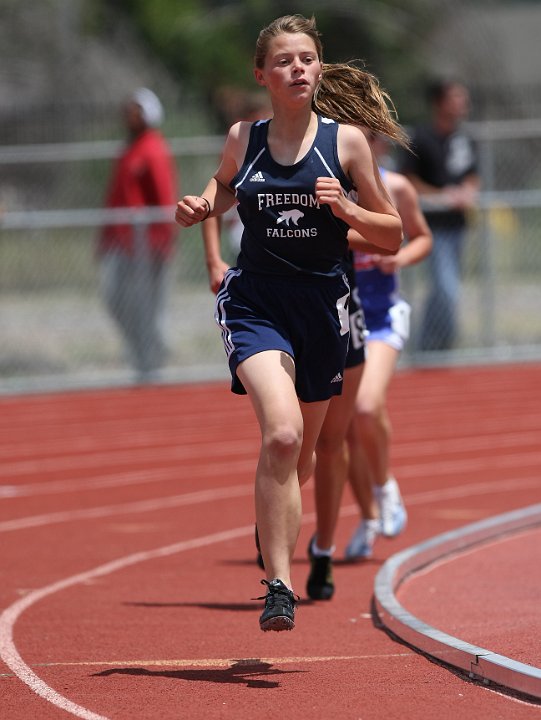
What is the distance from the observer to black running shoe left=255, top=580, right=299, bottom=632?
5375mm

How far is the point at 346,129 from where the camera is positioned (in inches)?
232

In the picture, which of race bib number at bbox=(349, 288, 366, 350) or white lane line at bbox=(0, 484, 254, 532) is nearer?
race bib number at bbox=(349, 288, 366, 350)

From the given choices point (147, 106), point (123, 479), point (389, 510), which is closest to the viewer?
point (389, 510)

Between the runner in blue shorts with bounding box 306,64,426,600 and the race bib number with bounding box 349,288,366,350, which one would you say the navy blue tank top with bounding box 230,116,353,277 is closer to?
the race bib number with bounding box 349,288,366,350

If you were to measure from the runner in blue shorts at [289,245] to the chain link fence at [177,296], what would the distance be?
32.3ft

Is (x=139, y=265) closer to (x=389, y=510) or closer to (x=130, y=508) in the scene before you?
(x=130, y=508)

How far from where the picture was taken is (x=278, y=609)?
212 inches

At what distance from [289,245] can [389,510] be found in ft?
8.69

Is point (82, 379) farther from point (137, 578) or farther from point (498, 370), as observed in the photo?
point (137, 578)

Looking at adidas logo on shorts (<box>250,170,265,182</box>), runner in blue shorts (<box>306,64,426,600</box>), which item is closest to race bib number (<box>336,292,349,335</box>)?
adidas logo on shorts (<box>250,170,265,182</box>)

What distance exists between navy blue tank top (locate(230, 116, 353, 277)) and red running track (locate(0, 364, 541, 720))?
1504mm

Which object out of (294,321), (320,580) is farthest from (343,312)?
(320,580)

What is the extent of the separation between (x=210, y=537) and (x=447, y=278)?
7.90 m

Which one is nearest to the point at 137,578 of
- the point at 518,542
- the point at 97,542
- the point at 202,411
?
the point at 97,542
